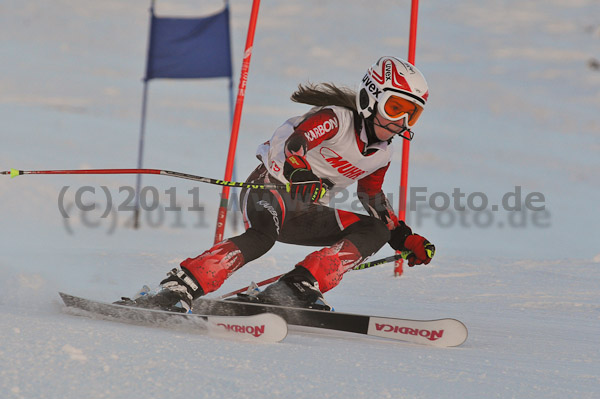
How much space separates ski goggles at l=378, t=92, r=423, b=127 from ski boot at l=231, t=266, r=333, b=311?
2.94ft

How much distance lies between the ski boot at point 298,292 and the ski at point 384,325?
80 mm

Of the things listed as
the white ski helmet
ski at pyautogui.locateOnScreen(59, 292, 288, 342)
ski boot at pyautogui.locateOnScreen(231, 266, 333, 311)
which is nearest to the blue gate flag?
the white ski helmet

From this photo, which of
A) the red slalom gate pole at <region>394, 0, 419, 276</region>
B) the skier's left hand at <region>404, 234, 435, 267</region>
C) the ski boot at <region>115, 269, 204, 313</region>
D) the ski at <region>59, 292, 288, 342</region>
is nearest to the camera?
the ski at <region>59, 292, 288, 342</region>

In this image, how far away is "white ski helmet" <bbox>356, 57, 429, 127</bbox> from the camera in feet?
11.7

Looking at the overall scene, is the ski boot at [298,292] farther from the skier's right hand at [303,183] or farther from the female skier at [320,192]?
the skier's right hand at [303,183]

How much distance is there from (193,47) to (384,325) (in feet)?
22.2

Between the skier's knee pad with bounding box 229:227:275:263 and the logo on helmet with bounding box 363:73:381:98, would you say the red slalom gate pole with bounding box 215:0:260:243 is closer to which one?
the skier's knee pad with bounding box 229:227:275:263

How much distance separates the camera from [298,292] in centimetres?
350

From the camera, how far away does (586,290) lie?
18.0 ft

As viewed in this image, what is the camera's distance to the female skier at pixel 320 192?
10.8ft

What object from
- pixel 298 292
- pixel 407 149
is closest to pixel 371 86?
pixel 298 292

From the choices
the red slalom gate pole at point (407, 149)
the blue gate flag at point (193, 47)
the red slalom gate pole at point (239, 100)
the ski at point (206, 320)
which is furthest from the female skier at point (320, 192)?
the blue gate flag at point (193, 47)

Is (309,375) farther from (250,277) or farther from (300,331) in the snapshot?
(250,277)

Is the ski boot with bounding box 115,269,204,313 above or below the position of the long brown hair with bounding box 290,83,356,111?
below
